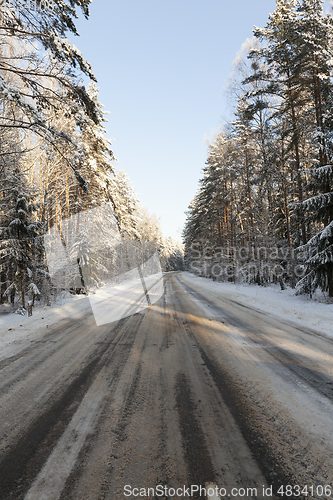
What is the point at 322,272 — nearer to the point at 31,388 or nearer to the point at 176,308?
the point at 176,308

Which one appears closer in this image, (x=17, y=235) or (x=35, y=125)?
(x=35, y=125)

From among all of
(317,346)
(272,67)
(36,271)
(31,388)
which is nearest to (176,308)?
(317,346)

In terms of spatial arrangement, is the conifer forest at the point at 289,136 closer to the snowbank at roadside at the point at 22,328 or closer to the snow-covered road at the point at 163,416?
the snow-covered road at the point at 163,416

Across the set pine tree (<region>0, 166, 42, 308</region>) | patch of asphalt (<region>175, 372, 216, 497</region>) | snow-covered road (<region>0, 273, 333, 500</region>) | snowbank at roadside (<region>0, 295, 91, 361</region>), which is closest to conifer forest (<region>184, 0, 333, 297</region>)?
snow-covered road (<region>0, 273, 333, 500</region>)

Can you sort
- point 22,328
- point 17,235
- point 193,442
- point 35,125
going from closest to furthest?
1. point 193,442
2. point 35,125
3. point 22,328
4. point 17,235

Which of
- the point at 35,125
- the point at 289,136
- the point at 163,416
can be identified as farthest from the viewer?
the point at 289,136

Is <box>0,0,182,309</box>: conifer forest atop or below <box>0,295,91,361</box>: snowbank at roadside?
atop

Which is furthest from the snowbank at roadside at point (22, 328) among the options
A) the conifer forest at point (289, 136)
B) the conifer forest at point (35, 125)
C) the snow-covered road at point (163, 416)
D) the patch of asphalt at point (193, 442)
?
the conifer forest at point (289, 136)

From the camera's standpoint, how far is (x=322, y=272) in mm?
8953

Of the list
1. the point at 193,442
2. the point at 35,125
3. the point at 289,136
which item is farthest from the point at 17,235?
the point at 289,136

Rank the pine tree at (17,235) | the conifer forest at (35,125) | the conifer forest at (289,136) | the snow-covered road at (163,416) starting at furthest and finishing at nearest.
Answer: the conifer forest at (289,136)
the pine tree at (17,235)
the conifer forest at (35,125)
the snow-covered road at (163,416)

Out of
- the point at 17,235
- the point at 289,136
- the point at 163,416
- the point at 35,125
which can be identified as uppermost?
the point at 289,136

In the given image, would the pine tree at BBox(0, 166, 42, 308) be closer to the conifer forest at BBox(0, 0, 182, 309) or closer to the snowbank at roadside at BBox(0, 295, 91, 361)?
the conifer forest at BBox(0, 0, 182, 309)

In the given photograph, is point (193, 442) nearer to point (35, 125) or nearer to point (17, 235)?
point (35, 125)
